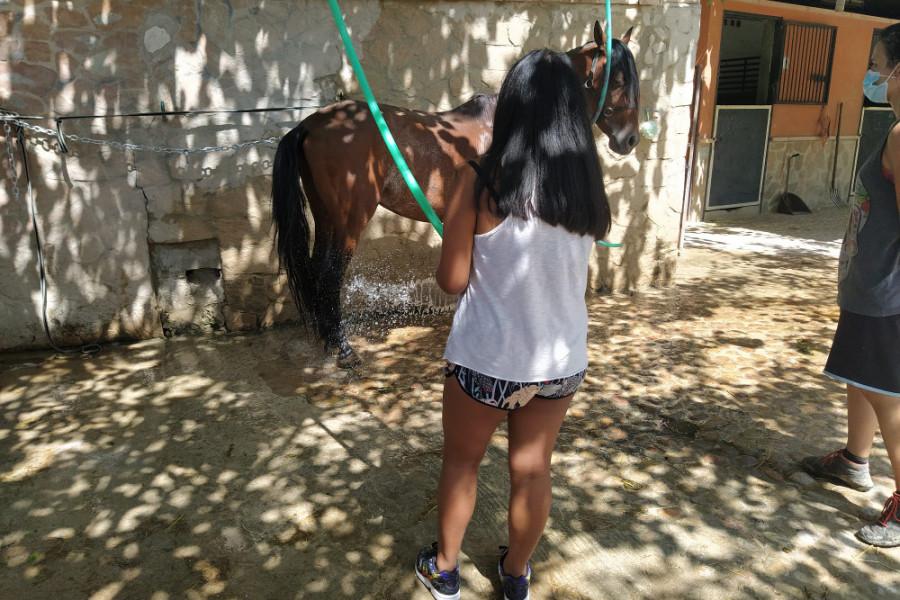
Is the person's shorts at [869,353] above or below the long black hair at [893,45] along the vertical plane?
below

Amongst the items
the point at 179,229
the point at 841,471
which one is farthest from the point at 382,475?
the point at 179,229

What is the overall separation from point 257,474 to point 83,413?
4.17 ft

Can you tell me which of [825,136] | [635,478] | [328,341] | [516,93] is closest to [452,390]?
[516,93]

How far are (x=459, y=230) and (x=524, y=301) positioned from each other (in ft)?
0.84

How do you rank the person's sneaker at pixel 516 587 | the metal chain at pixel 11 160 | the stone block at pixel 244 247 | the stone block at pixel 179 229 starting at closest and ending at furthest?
1. the person's sneaker at pixel 516 587
2. the metal chain at pixel 11 160
3. the stone block at pixel 179 229
4. the stone block at pixel 244 247

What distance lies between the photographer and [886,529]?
7.84 feet

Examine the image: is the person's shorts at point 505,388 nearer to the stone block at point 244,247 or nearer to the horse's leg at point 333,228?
the horse's leg at point 333,228

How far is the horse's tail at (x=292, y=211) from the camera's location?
12.5ft

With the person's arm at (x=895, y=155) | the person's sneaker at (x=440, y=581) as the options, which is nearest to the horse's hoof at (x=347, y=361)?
the person's sneaker at (x=440, y=581)

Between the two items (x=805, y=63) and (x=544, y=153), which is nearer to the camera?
(x=544, y=153)

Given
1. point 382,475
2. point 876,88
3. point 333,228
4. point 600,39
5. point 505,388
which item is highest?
point 600,39

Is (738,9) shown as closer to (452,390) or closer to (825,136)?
(825,136)

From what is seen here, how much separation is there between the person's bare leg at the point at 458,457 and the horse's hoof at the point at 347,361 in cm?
218

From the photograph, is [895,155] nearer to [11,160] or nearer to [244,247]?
[244,247]
